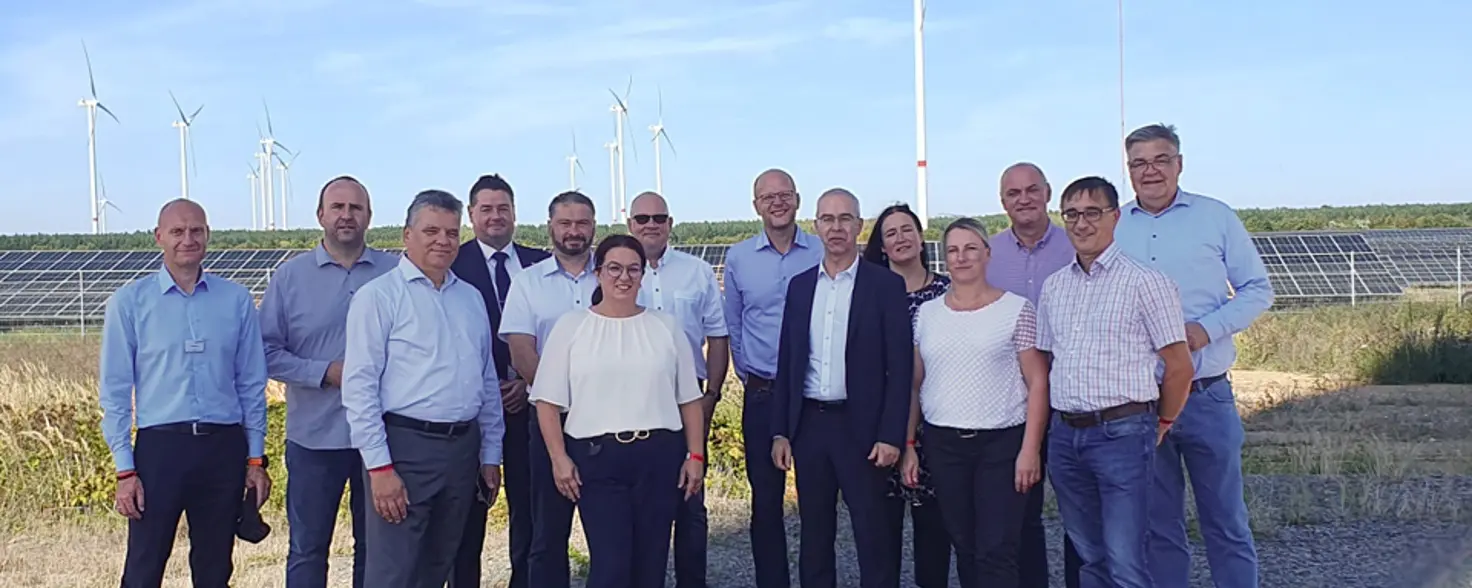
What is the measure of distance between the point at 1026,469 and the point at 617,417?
1523 millimetres

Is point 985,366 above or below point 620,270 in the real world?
below

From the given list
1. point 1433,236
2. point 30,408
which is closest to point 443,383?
point 30,408

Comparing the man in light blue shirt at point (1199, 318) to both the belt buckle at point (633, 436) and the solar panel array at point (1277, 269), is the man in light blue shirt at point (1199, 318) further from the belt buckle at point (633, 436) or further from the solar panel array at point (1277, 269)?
the solar panel array at point (1277, 269)

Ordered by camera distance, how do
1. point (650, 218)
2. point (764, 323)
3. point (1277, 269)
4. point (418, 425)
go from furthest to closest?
point (1277, 269)
point (764, 323)
point (650, 218)
point (418, 425)

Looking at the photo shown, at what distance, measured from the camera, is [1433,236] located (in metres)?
38.8

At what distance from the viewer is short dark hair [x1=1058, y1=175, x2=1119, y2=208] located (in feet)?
14.4

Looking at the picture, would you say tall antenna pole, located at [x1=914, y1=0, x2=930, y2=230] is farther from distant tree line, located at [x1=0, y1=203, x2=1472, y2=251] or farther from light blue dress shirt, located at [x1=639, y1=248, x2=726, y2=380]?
distant tree line, located at [x1=0, y1=203, x2=1472, y2=251]

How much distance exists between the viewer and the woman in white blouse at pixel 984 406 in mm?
4656

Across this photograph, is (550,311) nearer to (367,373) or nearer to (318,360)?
(318,360)

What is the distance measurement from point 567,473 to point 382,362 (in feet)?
2.68

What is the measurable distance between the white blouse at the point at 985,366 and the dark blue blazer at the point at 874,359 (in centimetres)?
20

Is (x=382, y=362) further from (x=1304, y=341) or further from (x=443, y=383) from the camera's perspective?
(x=1304, y=341)

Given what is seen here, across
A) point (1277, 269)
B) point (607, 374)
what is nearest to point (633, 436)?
point (607, 374)

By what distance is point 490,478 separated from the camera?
4.73 metres
